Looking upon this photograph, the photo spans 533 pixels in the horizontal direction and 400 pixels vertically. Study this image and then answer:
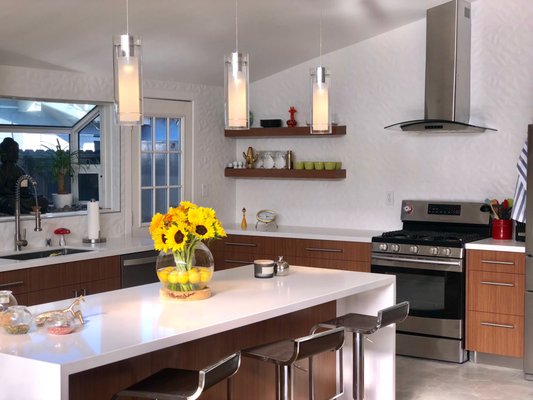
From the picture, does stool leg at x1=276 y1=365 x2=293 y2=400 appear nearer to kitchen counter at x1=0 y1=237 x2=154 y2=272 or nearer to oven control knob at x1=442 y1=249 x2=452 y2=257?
kitchen counter at x1=0 y1=237 x2=154 y2=272

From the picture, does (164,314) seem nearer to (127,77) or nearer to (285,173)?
(127,77)

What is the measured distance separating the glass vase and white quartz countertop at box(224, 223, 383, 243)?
8.97 feet

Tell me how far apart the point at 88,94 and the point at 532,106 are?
3.40 m

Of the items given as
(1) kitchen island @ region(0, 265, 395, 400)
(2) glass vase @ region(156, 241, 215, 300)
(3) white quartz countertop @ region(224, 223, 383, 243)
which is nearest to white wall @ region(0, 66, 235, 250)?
(3) white quartz countertop @ region(224, 223, 383, 243)

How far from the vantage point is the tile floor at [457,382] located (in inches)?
197

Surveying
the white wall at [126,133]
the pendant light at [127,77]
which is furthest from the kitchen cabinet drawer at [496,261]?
the pendant light at [127,77]

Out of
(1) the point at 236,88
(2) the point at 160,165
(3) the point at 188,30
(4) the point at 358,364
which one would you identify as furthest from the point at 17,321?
(2) the point at 160,165

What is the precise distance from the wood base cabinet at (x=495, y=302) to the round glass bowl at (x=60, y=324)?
3.51m

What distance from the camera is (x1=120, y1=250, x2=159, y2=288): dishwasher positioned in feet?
18.2

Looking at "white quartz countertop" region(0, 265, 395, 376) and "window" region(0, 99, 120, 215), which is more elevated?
"window" region(0, 99, 120, 215)

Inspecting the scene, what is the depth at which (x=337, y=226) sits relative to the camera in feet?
22.8

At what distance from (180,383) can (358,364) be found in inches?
57.5

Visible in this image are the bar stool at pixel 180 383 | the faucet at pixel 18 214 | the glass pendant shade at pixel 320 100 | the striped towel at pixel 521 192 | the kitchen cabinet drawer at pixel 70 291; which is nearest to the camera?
the bar stool at pixel 180 383

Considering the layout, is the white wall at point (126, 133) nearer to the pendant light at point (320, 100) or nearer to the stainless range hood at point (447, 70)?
the stainless range hood at point (447, 70)
